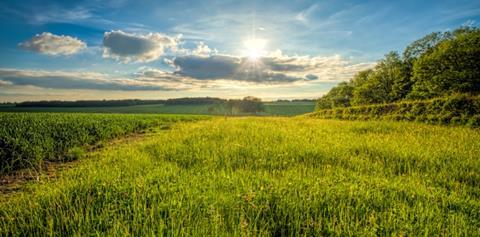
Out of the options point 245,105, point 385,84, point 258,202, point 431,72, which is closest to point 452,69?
point 431,72

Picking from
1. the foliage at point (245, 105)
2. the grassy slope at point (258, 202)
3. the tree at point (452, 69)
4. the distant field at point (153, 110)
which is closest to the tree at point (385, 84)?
the tree at point (452, 69)

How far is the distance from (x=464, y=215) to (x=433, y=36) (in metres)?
56.8

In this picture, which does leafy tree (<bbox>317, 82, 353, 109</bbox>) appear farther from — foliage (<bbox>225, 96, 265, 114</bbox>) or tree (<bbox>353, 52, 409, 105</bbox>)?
foliage (<bbox>225, 96, 265, 114</bbox>)

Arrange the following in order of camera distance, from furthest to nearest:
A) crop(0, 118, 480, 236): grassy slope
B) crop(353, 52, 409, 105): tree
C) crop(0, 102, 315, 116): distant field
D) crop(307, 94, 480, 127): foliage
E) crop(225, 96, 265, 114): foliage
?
crop(225, 96, 265, 114): foliage
crop(0, 102, 315, 116): distant field
crop(353, 52, 409, 105): tree
crop(307, 94, 480, 127): foliage
crop(0, 118, 480, 236): grassy slope

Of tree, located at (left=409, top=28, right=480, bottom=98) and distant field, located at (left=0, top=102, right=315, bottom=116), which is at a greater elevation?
tree, located at (left=409, top=28, right=480, bottom=98)

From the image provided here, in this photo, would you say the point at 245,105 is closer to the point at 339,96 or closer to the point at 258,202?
the point at 339,96

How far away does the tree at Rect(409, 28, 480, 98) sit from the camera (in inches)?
1211

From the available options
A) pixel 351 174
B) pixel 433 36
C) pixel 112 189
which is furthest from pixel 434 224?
pixel 433 36

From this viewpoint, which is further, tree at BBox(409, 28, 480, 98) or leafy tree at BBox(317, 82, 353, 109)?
leafy tree at BBox(317, 82, 353, 109)

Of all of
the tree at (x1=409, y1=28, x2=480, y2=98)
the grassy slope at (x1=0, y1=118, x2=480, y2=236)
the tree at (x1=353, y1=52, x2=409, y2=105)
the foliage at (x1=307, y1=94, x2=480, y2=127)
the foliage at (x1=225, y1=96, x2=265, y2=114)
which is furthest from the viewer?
the foliage at (x1=225, y1=96, x2=265, y2=114)

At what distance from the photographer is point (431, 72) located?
35.5 metres

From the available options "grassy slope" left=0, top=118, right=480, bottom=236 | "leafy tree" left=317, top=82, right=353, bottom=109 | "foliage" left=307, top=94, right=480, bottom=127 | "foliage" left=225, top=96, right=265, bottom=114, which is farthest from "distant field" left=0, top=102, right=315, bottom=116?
"grassy slope" left=0, top=118, right=480, bottom=236

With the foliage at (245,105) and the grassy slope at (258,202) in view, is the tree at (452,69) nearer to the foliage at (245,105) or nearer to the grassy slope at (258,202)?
the grassy slope at (258,202)

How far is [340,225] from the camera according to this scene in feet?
8.52
